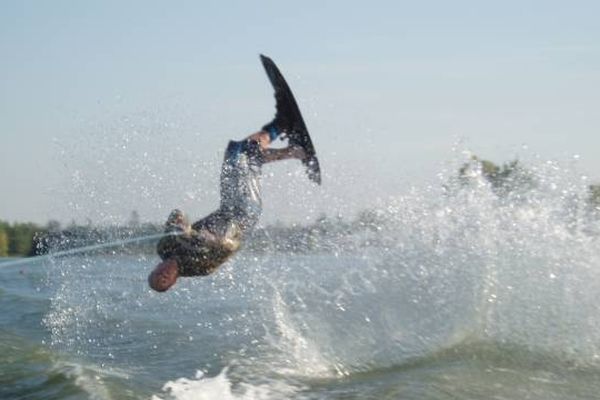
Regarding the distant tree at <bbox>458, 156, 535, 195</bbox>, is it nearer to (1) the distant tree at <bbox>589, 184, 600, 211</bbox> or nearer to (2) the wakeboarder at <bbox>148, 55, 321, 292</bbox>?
(1) the distant tree at <bbox>589, 184, 600, 211</bbox>

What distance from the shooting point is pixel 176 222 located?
7.25 meters

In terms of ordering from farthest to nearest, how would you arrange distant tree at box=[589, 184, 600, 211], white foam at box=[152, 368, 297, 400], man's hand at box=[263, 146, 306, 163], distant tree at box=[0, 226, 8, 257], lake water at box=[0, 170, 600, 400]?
distant tree at box=[0, 226, 8, 257], distant tree at box=[589, 184, 600, 211], man's hand at box=[263, 146, 306, 163], lake water at box=[0, 170, 600, 400], white foam at box=[152, 368, 297, 400]

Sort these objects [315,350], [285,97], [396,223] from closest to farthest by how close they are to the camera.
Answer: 1. [285,97]
2. [315,350]
3. [396,223]

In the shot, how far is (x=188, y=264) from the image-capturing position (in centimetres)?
732

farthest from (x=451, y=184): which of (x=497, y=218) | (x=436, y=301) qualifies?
(x=436, y=301)

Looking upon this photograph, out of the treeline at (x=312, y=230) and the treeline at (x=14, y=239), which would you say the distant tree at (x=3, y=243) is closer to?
the treeline at (x=14, y=239)

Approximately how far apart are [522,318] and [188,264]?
11.8ft

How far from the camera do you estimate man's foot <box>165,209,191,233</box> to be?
7211mm

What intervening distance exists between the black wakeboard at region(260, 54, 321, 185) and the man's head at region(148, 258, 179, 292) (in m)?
1.65

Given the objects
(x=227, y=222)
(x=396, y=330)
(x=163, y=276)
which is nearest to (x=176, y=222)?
(x=163, y=276)

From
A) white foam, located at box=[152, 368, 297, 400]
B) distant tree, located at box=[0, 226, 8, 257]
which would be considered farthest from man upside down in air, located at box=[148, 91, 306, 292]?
distant tree, located at box=[0, 226, 8, 257]

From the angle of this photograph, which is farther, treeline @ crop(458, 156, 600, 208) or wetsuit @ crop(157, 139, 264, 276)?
treeline @ crop(458, 156, 600, 208)

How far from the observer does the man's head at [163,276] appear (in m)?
7.21

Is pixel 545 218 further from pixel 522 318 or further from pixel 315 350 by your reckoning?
pixel 315 350
